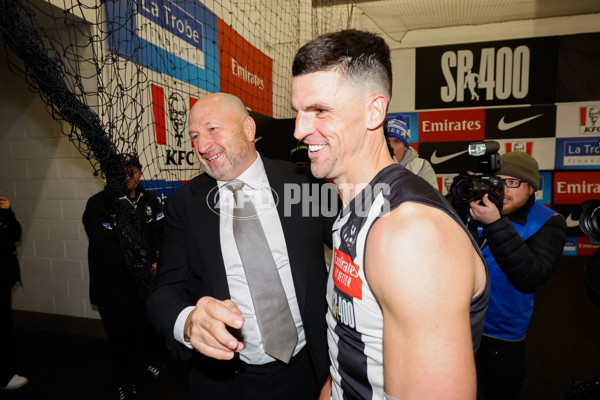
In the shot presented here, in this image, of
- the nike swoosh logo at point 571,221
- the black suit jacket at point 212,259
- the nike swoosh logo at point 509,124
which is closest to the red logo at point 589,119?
the nike swoosh logo at point 509,124

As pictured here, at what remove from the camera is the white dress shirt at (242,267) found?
4.04 feet

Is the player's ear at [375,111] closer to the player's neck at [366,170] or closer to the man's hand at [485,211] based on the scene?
the player's neck at [366,170]

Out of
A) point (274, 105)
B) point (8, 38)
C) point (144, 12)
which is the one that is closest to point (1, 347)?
point (8, 38)

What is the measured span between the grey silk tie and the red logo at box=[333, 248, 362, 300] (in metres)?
0.45

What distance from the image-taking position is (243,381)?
4.06 ft

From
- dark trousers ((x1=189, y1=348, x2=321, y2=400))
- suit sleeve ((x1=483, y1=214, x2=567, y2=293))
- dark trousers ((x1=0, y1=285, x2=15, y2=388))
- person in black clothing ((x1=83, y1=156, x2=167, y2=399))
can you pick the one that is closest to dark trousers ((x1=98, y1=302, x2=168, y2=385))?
person in black clothing ((x1=83, y1=156, x2=167, y2=399))

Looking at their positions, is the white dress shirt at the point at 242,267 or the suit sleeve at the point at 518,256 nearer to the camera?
the white dress shirt at the point at 242,267

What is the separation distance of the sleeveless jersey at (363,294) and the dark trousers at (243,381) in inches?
17.6

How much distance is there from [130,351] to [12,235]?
1230 millimetres

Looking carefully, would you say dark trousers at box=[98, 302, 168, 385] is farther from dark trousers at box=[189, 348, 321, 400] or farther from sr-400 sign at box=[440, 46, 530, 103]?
sr-400 sign at box=[440, 46, 530, 103]

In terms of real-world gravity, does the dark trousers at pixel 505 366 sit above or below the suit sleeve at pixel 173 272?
below

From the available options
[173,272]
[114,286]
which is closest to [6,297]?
[114,286]

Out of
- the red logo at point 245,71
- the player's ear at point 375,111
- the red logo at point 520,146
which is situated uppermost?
the red logo at point 245,71

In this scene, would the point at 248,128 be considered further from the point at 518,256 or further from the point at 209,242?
the point at 518,256
